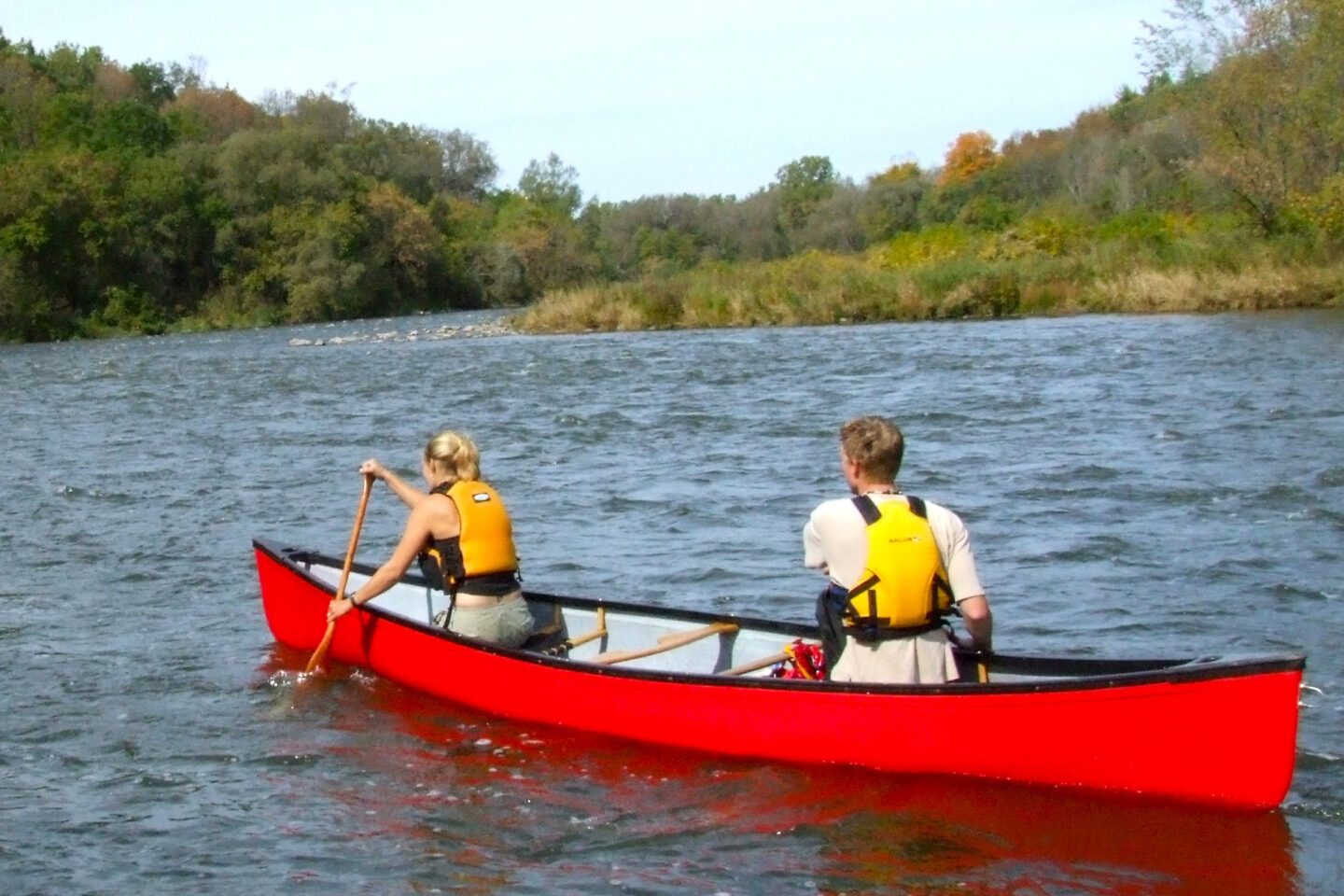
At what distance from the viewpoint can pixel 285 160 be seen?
59375 mm

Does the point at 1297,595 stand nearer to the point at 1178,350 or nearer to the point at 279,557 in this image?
the point at 279,557

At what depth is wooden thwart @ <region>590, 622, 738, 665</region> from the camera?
23.5 ft

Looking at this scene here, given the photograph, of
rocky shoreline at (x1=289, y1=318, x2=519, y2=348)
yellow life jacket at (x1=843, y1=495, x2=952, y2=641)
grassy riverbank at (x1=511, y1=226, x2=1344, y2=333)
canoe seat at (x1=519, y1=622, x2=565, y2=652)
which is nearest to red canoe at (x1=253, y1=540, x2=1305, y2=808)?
canoe seat at (x1=519, y1=622, x2=565, y2=652)

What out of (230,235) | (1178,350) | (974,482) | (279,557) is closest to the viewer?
(279,557)

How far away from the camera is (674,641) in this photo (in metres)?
7.22

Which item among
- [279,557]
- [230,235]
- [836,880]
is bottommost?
[836,880]

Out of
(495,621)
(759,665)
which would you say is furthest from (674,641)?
(495,621)

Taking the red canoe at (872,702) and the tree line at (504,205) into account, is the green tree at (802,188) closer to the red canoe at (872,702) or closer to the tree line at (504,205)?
the tree line at (504,205)

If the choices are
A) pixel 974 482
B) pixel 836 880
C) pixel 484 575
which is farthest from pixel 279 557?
pixel 974 482

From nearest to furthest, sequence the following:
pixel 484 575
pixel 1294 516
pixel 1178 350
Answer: pixel 484 575
pixel 1294 516
pixel 1178 350

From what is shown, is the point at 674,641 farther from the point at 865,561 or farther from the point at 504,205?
the point at 504,205

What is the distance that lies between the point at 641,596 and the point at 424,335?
→ 95.8 feet

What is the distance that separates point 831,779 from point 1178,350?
56.5 ft

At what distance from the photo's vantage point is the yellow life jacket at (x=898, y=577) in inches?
225
